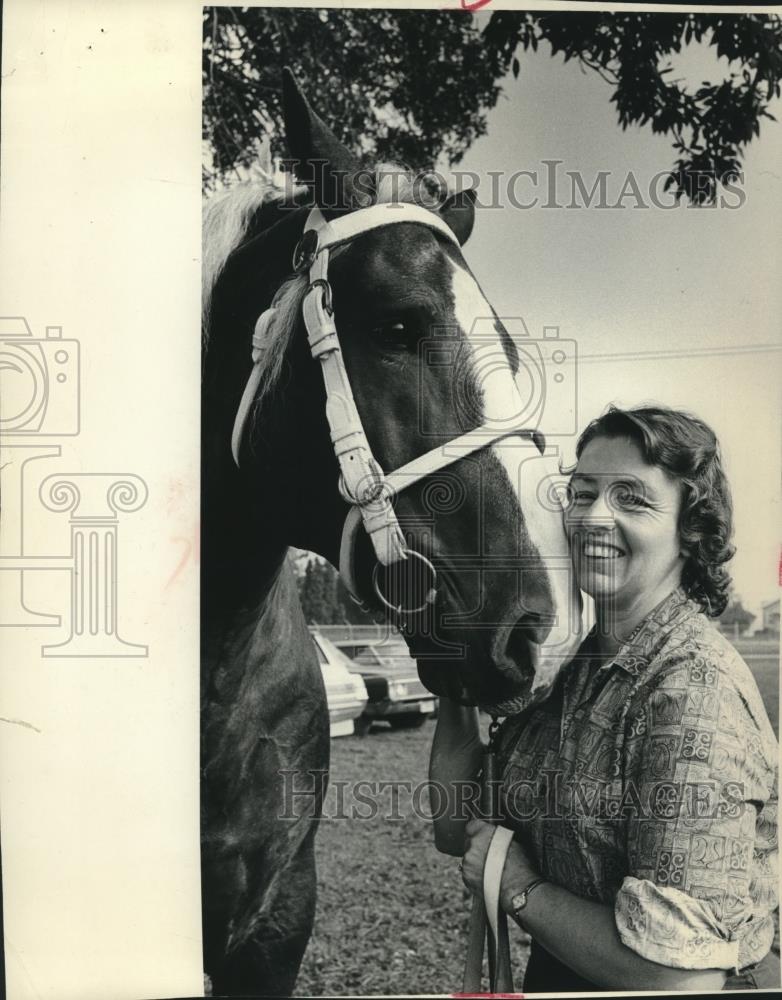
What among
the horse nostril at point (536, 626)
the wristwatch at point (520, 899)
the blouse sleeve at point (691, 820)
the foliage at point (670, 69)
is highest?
the foliage at point (670, 69)

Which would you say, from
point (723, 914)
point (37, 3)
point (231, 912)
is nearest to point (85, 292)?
point (37, 3)

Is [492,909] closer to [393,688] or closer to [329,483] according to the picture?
[393,688]

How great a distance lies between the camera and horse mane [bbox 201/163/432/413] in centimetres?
188

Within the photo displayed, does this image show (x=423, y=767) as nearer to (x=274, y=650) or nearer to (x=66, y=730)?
(x=274, y=650)

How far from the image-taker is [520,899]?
1.73 metres

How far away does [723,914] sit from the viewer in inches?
64.2

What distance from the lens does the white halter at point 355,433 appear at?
1737mm

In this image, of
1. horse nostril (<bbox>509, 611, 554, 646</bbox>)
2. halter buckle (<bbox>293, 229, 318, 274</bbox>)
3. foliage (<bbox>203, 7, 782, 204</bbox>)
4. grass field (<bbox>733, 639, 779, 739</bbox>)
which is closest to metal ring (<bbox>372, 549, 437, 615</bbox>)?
horse nostril (<bbox>509, 611, 554, 646</bbox>)

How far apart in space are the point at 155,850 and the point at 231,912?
0.81ft

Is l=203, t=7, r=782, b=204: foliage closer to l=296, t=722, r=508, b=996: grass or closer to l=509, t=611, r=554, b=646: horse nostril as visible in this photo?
l=509, t=611, r=554, b=646: horse nostril

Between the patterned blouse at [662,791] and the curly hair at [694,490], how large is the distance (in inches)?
2.3

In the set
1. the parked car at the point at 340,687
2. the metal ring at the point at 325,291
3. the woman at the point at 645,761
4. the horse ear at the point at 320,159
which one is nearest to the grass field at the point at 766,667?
the woman at the point at 645,761

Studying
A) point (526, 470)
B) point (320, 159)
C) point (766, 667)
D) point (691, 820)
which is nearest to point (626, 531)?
point (526, 470)

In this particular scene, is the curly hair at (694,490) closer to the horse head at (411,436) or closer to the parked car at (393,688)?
the horse head at (411,436)
